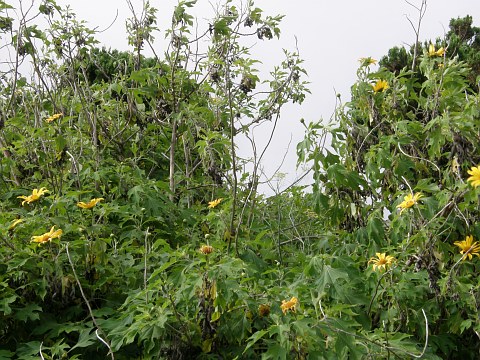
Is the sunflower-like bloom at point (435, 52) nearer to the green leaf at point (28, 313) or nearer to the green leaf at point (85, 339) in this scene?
the green leaf at point (85, 339)

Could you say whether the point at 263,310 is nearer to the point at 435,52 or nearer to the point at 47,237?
the point at 47,237

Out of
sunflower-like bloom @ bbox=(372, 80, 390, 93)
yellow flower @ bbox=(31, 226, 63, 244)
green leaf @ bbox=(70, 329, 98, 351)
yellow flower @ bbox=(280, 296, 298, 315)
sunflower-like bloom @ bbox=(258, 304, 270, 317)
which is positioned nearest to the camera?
yellow flower @ bbox=(280, 296, 298, 315)

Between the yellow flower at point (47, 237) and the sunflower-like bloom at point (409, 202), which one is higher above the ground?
the sunflower-like bloom at point (409, 202)

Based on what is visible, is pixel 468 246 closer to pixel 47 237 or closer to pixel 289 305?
pixel 289 305

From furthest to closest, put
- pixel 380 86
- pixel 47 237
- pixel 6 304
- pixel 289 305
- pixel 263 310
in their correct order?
pixel 380 86, pixel 47 237, pixel 6 304, pixel 263 310, pixel 289 305

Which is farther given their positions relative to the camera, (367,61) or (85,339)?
(367,61)

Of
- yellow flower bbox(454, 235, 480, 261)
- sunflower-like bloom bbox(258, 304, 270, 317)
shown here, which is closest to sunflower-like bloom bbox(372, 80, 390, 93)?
yellow flower bbox(454, 235, 480, 261)

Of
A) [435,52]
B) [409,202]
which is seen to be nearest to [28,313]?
[409,202]

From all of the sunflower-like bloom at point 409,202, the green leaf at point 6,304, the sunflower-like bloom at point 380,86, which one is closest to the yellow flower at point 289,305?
the sunflower-like bloom at point 409,202

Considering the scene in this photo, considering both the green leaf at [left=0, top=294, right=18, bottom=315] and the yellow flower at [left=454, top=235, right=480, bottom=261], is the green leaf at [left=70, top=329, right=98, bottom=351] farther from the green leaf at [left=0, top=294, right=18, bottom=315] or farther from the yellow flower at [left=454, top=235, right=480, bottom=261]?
the yellow flower at [left=454, top=235, right=480, bottom=261]

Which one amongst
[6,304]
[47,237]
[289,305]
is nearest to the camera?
[289,305]

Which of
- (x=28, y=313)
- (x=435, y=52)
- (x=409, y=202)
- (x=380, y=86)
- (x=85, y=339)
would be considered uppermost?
(x=435, y=52)

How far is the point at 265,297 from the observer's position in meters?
3.06

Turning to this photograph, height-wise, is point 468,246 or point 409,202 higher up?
point 409,202
